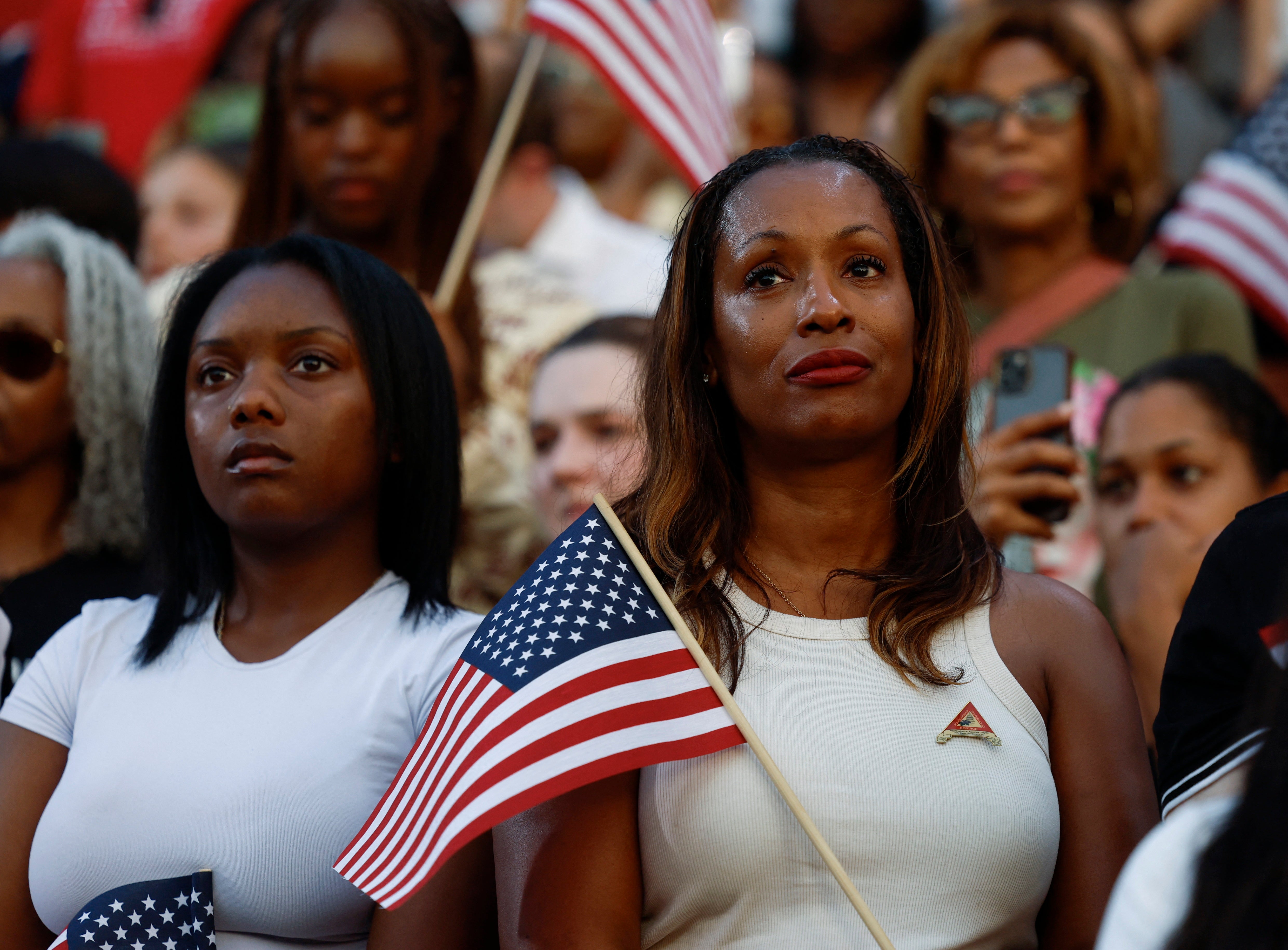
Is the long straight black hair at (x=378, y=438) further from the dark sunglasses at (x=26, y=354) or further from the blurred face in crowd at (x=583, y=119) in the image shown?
the blurred face in crowd at (x=583, y=119)

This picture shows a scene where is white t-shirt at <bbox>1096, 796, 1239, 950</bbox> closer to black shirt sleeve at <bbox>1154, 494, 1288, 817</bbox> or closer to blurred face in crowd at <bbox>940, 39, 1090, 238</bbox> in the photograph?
black shirt sleeve at <bbox>1154, 494, 1288, 817</bbox>

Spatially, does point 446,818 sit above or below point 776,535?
below

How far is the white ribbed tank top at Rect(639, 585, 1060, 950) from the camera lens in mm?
2686

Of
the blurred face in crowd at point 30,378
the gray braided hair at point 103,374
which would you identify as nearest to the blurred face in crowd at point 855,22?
the gray braided hair at point 103,374

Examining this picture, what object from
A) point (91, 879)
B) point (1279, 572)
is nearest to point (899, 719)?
point (1279, 572)

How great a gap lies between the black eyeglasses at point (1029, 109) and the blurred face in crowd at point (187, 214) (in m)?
2.99

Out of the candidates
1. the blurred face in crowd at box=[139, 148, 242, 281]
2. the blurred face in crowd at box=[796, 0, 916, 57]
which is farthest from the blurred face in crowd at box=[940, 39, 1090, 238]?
the blurred face in crowd at box=[139, 148, 242, 281]

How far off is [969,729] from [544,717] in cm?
71

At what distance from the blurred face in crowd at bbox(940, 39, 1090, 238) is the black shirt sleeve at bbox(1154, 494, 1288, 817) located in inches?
96.9

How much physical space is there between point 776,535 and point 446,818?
79 cm

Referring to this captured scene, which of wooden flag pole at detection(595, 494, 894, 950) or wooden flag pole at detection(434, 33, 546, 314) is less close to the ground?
wooden flag pole at detection(434, 33, 546, 314)

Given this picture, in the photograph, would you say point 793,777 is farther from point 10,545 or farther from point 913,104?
point 913,104

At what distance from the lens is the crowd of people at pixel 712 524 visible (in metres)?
2.71

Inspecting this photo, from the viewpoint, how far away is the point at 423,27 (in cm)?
509
